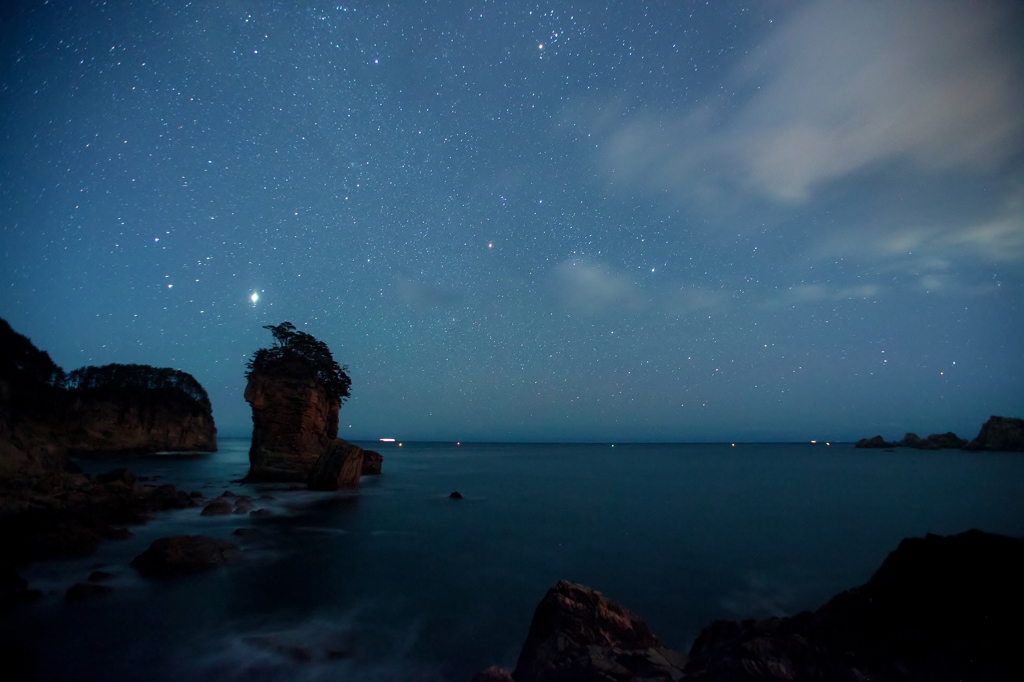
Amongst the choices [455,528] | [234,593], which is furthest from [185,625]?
[455,528]

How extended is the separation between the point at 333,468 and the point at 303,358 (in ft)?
27.9

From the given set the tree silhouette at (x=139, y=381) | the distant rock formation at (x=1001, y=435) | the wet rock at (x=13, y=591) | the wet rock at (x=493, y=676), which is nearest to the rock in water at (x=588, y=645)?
the wet rock at (x=493, y=676)

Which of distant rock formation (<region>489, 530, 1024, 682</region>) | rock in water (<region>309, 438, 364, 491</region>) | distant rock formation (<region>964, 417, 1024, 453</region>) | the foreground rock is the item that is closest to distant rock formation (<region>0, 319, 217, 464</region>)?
rock in water (<region>309, 438, 364, 491</region>)

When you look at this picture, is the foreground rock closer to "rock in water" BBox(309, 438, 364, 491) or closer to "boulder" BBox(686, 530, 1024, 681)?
"boulder" BBox(686, 530, 1024, 681)

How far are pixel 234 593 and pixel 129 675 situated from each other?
128 inches

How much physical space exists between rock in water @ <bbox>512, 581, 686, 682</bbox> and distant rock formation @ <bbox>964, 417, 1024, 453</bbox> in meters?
127

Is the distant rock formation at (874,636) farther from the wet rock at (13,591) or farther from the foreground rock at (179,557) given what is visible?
the wet rock at (13,591)

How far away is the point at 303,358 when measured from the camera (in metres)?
28.0

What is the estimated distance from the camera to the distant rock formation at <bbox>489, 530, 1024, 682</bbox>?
4.52 m

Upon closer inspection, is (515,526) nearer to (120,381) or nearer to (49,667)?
(49,667)

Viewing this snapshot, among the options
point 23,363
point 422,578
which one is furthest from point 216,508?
point 23,363

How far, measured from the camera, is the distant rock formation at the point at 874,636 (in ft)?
14.8

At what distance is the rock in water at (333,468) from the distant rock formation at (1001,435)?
12730 centimetres

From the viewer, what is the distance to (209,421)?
244 ft
